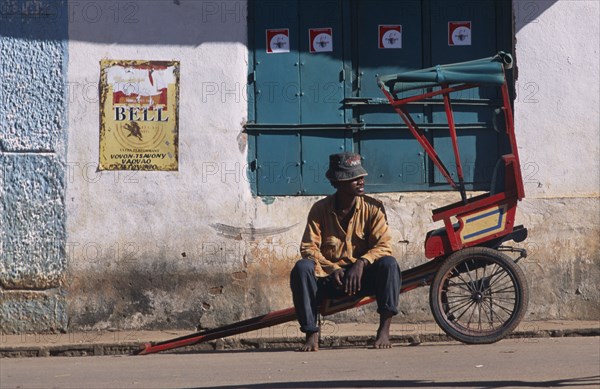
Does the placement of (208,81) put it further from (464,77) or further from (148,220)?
(464,77)

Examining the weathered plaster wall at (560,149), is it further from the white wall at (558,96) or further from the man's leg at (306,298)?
the man's leg at (306,298)

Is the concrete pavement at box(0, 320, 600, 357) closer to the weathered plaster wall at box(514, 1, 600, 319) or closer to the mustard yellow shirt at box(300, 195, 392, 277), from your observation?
the weathered plaster wall at box(514, 1, 600, 319)

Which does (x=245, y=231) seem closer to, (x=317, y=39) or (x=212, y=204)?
(x=212, y=204)

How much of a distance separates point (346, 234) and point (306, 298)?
573mm

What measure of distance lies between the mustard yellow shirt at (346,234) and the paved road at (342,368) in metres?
0.76

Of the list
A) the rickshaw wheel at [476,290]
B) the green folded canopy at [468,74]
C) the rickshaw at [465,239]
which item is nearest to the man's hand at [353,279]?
the rickshaw at [465,239]

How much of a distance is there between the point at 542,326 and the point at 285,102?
2.95 metres

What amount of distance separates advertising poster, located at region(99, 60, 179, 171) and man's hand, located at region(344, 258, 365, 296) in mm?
3012

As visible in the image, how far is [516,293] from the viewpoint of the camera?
23.8 ft

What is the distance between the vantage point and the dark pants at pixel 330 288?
22.5 feet

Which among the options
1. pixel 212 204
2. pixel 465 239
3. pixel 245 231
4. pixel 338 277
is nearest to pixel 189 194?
pixel 212 204

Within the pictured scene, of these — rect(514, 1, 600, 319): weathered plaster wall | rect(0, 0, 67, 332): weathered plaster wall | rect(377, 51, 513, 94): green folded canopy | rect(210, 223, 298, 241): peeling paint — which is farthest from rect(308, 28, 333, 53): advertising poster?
rect(377, 51, 513, 94): green folded canopy

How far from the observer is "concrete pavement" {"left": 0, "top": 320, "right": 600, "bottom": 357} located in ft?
28.8

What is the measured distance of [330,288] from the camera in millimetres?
7012
